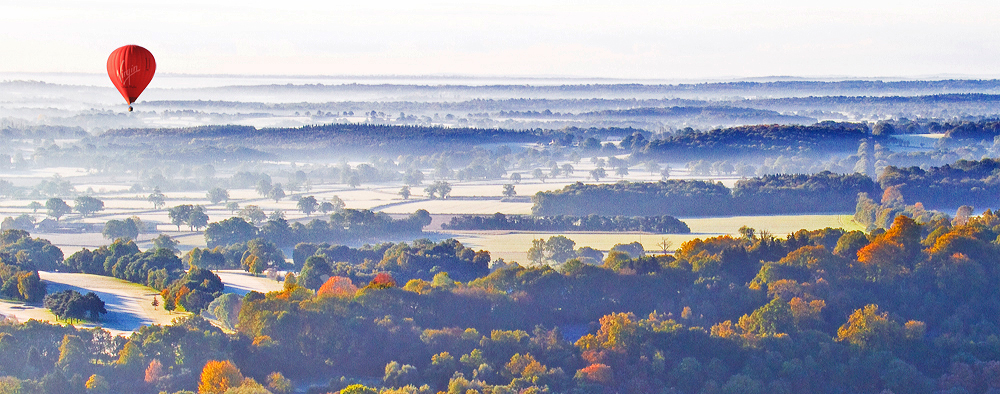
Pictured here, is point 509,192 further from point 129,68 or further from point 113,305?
point 113,305

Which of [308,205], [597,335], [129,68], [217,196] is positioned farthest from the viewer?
[217,196]

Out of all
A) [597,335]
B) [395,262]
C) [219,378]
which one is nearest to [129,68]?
[395,262]

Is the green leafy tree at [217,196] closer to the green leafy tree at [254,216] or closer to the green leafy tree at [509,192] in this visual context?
the green leafy tree at [254,216]

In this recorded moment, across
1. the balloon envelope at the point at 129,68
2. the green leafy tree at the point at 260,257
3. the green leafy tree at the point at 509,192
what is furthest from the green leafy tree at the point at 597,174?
the balloon envelope at the point at 129,68

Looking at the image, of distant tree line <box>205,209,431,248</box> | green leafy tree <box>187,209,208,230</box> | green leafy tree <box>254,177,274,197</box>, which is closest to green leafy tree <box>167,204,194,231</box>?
green leafy tree <box>187,209,208,230</box>

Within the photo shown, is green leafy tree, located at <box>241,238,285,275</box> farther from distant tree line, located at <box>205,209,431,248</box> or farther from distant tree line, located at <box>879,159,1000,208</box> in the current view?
distant tree line, located at <box>879,159,1000,208</box>

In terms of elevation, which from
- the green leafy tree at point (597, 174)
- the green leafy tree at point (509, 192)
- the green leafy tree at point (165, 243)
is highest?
the green leafy tree at point (165, 243)

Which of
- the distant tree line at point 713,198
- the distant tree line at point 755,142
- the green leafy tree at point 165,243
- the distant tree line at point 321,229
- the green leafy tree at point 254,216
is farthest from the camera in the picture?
the distant tree line at point 755,142
